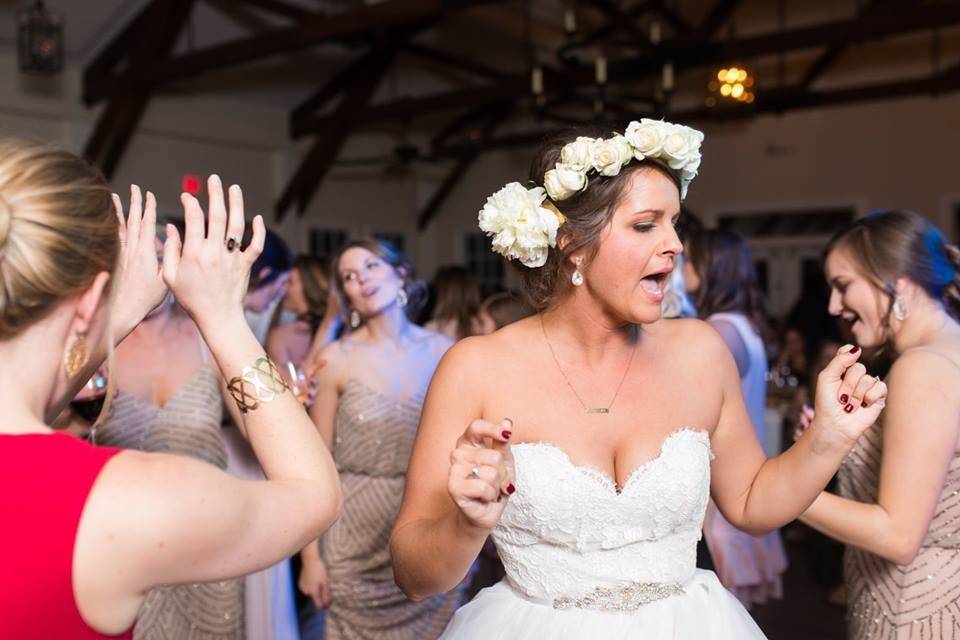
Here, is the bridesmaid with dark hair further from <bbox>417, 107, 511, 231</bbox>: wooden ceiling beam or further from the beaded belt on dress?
<bbox>417, 107, 511, 231</bbox>: wooden ceiling beam

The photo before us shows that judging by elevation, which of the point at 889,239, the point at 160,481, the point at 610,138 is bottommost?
the point at 160,481

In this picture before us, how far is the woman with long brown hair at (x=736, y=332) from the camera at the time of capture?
315 cm

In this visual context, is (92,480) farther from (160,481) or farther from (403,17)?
(403,17)

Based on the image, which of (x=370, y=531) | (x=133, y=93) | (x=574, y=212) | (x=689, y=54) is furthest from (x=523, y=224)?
(x=133, y=93)

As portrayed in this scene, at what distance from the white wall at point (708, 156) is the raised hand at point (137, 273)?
8357mm

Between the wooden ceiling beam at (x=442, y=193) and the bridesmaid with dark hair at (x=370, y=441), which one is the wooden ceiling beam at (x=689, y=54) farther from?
the bridesmaid with dark hair at (x=370, y=441)

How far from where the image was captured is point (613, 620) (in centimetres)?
167

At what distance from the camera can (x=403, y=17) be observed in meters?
7.98

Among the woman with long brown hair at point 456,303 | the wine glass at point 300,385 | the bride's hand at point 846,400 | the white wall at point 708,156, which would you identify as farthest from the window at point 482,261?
the bride's hand at point 846,400

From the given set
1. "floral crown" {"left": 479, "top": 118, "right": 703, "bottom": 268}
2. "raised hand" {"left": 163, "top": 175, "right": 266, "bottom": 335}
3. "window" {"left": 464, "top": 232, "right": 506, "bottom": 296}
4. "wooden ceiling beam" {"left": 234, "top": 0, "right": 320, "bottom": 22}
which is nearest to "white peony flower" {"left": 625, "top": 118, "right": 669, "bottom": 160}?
"floral crown" {"left": 479, "top": 118, "right": 703, "bottom": 268}

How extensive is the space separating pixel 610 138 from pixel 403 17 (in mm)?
6650

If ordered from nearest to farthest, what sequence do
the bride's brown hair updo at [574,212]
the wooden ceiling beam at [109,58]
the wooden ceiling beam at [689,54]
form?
the bride's brown hair updo at [574,212], the wooden ceiling beam at [689,54], the wooden ceiling beam at [109,58]

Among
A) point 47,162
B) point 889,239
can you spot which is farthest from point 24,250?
point 889,239

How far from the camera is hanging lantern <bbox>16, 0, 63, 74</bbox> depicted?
7148 millimetres
